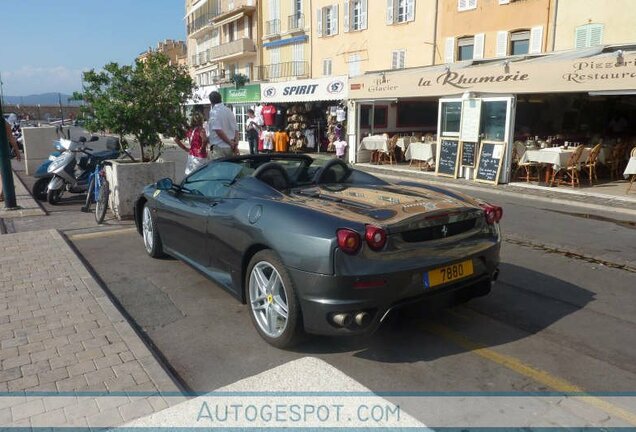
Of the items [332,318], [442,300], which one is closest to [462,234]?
[442,300]

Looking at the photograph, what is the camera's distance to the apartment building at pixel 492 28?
17672 millimetres

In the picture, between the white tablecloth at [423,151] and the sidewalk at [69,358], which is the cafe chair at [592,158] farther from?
the sidewalk at [69,358]

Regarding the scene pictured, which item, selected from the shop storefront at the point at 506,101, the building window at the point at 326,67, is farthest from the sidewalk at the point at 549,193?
the building window at the point at 326,67

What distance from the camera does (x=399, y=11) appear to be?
23.2m

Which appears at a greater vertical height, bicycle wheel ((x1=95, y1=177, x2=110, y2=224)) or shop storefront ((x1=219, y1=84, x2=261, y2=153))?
shop storefront ((x1=219, y1=84, x2=261, y2=153))

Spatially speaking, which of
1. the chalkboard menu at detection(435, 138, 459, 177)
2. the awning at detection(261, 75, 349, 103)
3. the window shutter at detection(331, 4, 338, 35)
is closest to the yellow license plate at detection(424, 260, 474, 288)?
the chalkboard menu at detection(435, 138, 459, 177)

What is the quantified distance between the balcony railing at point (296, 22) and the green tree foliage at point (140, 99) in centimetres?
2318

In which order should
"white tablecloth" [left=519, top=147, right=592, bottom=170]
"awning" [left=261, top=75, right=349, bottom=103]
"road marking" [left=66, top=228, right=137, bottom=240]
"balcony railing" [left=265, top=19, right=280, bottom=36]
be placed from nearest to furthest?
"road marking" [left=66, top=228, right=137, bottom=240]
"white tablecloth" [left=519, top=147, right=592, bottom=170]
"awning" [left=261, top=75, right=349, bottom=103]
"balcony railing" [left=265, top=19, right=280, bottom=36]

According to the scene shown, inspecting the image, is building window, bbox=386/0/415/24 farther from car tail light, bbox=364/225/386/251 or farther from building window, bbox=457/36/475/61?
car tail light, bbox=364/225/386/251

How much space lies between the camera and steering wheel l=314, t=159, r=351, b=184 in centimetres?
467

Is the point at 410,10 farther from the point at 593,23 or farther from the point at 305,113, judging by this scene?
the point at 593,23

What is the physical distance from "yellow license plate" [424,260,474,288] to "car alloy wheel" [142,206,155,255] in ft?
11.9

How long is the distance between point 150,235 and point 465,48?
1785 cm

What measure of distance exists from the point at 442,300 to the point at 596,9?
1635cm
